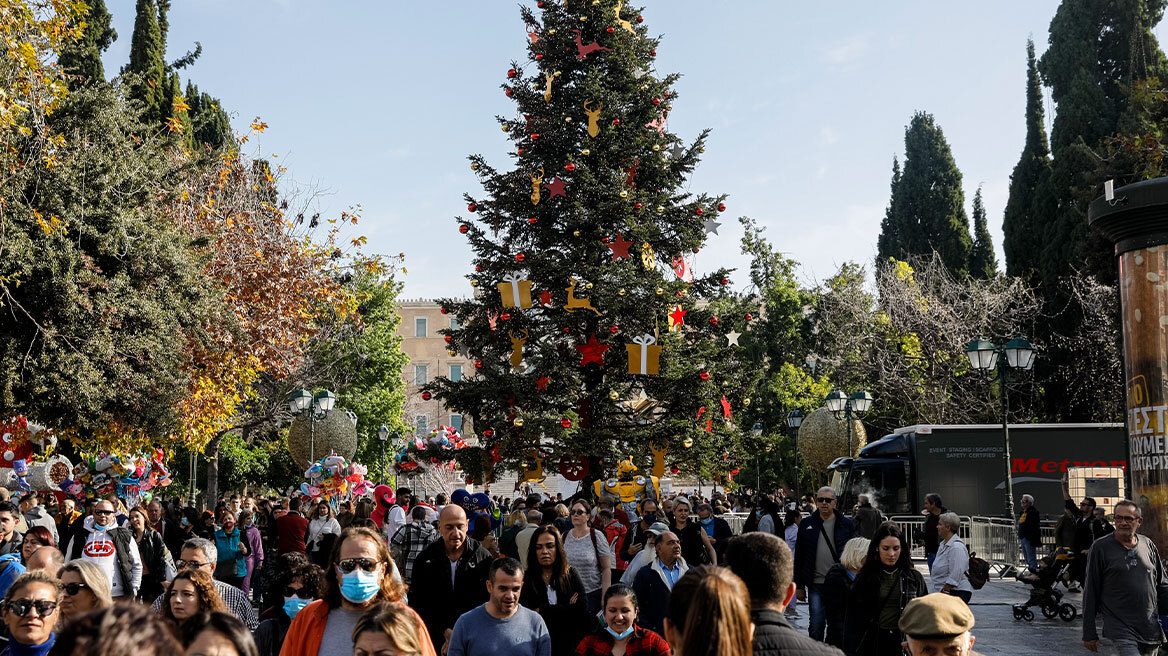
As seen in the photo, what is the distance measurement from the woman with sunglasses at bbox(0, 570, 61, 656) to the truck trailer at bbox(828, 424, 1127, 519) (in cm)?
2457

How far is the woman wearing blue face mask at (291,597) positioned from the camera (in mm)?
6766

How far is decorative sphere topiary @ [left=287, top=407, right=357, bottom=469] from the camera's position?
123ft

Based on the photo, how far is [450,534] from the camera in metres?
7.67

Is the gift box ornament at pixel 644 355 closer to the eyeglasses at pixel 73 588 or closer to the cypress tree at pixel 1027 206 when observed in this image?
the eyeglasses at pixel 73 588

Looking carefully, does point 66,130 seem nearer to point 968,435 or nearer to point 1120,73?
point 968,435

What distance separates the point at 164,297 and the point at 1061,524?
1669 cm

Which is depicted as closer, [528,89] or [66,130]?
[66,130]

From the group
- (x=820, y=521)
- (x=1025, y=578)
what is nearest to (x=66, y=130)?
(x=820, y=521)

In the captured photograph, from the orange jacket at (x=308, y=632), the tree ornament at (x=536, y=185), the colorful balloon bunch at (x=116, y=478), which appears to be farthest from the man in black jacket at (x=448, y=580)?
the tree ornament at (x=536, y=185)

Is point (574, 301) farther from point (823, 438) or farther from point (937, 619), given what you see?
point (937, 619)

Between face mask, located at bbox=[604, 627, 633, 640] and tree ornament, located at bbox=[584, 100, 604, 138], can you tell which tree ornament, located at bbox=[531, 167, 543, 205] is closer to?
tree ornament, located at bbox=[584, 100, 604, 138]

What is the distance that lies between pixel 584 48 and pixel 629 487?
35.7 ft

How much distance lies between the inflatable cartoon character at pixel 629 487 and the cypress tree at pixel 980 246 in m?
32.0

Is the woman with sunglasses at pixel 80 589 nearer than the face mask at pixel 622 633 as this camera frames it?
Yes
